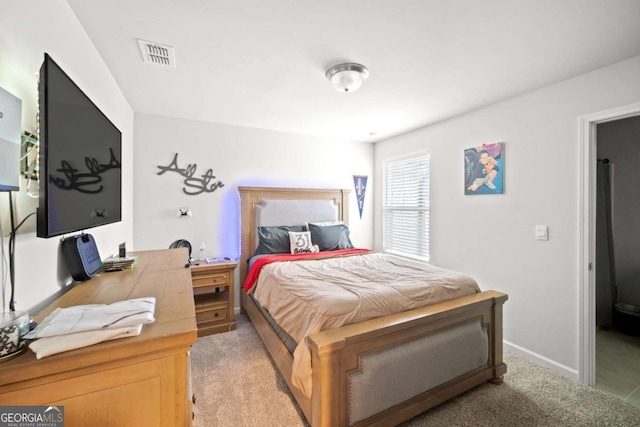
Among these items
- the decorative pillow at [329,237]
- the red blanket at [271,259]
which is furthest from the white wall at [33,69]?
the decorative pillow at [329,237]

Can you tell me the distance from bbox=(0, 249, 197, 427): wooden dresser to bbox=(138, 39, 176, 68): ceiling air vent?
1694 mm

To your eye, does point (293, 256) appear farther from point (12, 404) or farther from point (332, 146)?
point (12, 404)

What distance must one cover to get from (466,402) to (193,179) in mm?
3451

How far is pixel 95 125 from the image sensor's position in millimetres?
1455

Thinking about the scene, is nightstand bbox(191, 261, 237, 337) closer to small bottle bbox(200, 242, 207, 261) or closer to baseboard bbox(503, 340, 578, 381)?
small bottle bbox(200, 242, 207, 261)

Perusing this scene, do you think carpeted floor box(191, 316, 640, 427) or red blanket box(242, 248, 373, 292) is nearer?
carpeted floor box(191, 316, 640, 427)

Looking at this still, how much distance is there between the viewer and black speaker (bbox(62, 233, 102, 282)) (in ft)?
4.49

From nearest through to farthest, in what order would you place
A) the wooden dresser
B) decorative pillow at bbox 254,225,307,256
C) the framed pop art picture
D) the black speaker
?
the wooden dresser < the black speaker < the framed pop art picture < decorative pillow at bbox 254,225,307,256

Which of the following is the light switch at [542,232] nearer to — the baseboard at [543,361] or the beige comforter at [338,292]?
the beige comforter at [338,292]

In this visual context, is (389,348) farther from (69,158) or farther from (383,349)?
(69,158)

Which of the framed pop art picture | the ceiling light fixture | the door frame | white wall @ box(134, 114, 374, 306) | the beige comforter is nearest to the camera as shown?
the beige comforter

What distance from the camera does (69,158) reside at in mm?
1137

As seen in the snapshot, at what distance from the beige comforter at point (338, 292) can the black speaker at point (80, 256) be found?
1.22 metres

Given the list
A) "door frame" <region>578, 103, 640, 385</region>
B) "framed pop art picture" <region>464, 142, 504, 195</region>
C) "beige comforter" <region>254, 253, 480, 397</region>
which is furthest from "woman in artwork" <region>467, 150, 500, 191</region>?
"beige comforter" <region>254, 253, 480, 397</region>
